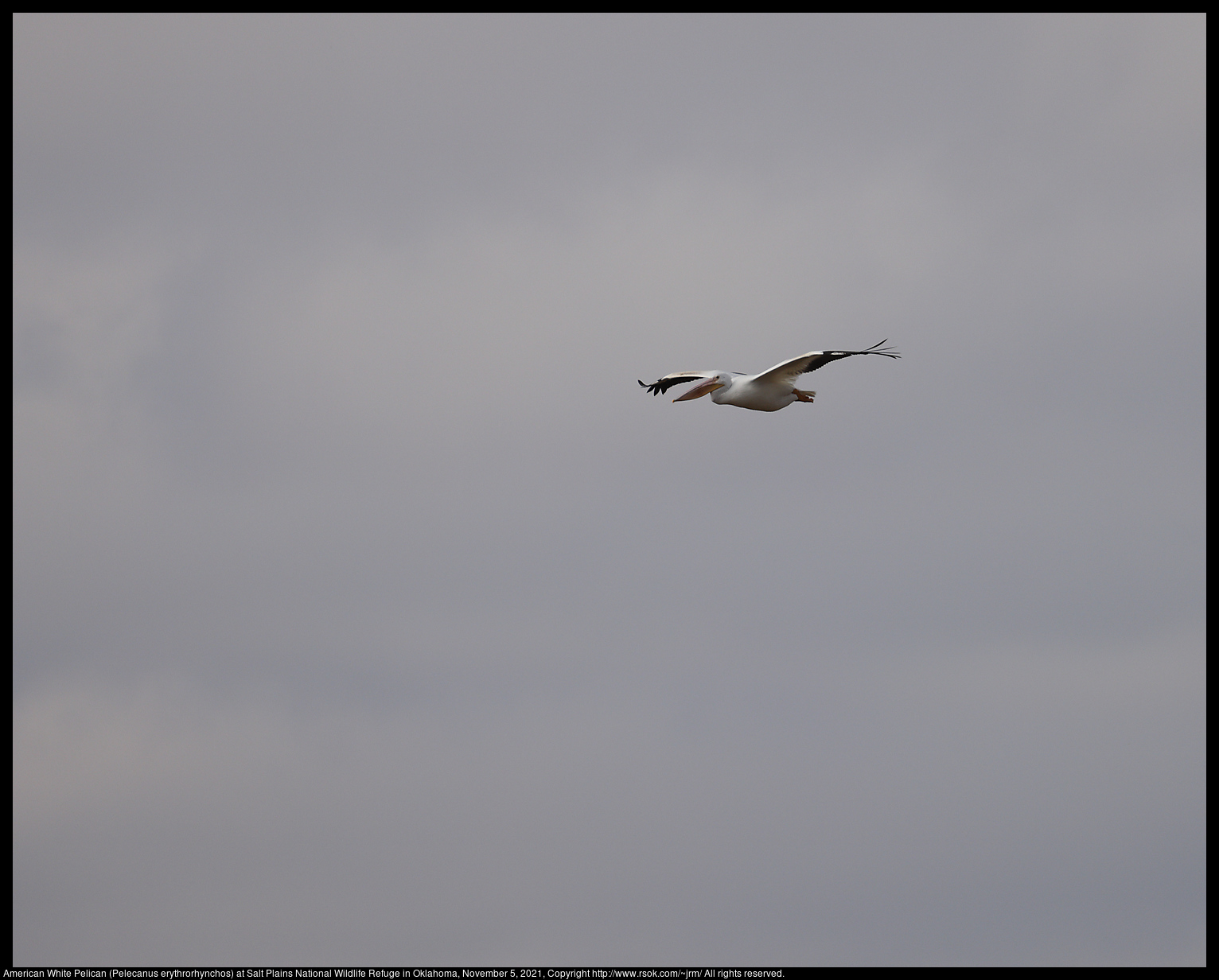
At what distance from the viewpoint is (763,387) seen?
124 feet

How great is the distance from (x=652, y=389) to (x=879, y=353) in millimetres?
9544

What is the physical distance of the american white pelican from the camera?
36.5 metres

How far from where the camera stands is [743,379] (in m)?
38.2

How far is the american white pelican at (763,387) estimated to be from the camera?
36.5m
